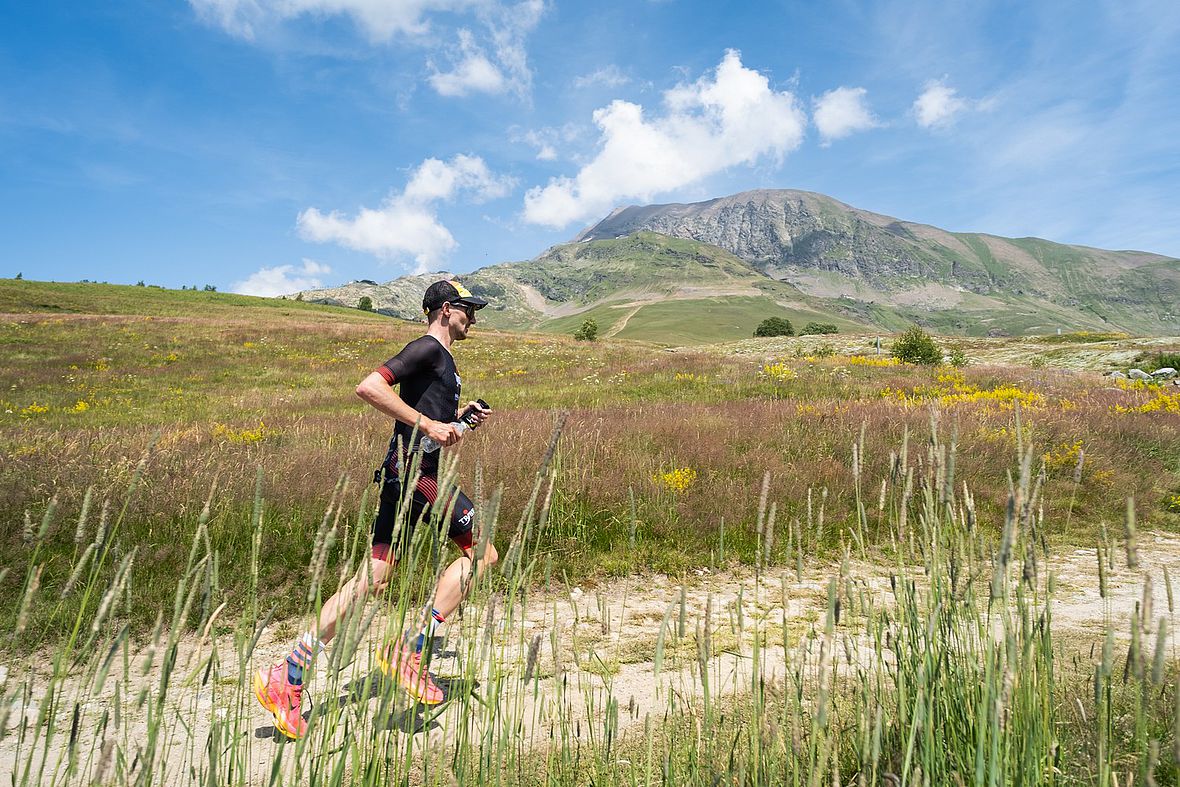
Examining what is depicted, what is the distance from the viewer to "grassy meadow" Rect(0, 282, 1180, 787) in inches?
67.9

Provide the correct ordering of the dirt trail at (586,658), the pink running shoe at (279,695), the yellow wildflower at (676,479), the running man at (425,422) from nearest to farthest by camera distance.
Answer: the dirt trail at (586,658) → the pink running shoe at (279,695) → the running man at (425,422) → the yellow wildflower at (676,479)

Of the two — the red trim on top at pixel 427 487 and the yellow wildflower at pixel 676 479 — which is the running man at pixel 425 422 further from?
the yellow wildflower at pixel 676 479

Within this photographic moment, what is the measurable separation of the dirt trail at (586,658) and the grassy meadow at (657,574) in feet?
0.20

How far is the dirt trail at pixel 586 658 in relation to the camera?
2854 mm

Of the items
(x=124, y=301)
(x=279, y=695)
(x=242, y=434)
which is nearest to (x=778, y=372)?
(x=242, y=434)

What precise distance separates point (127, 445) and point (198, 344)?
26.3 m

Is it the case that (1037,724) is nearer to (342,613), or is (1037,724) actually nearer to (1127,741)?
(1127,741)

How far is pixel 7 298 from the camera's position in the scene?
159 ft

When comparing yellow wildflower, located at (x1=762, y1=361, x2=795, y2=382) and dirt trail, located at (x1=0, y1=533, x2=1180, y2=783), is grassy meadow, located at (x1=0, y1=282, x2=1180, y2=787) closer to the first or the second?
dirt trail, located at (x1=0, y1=533, x2=1180, y2=783)

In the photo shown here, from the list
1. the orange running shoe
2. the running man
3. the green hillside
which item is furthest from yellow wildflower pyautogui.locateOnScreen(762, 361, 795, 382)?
the green hillside

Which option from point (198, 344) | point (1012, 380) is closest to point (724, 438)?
point (1012, 380)

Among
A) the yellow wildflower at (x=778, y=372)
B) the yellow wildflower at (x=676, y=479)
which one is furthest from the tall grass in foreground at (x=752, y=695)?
the yellow wildflower at (x=778, y=372)

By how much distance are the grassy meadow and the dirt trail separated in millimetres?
62

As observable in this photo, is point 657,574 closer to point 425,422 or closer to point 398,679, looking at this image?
point 425,422
